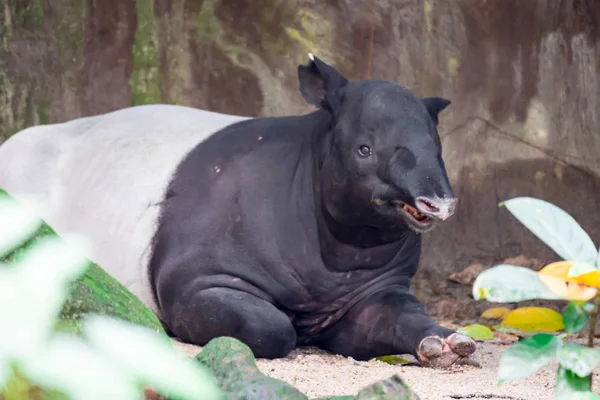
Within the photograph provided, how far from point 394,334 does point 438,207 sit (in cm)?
74

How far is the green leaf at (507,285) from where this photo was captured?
1.54m

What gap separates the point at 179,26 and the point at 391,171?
8.13ft

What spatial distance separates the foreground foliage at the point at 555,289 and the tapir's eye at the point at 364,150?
2633 millimetres

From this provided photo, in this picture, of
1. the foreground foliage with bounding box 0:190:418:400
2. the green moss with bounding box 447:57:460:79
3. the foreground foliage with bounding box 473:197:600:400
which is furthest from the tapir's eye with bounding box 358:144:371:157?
the foreground foliage with bounding box 0:190:418:400

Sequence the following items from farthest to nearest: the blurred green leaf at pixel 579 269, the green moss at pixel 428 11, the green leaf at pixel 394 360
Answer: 1. the green moss at pixel 428 11
2. the green leaf at pixel 394 360
3. the blurred green leaf at pixel 579 269

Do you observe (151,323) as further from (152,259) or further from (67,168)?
(67,168)

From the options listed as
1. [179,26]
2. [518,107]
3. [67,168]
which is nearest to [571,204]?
[518,107]

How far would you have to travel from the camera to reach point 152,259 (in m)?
4.68

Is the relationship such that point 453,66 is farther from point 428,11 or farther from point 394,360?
point 394,360

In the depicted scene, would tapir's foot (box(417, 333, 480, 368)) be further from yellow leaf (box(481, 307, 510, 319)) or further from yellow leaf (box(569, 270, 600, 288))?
yellow leaf (box(569, 270, 600, 288))

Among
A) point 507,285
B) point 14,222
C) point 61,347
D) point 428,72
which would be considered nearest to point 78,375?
point 61,347

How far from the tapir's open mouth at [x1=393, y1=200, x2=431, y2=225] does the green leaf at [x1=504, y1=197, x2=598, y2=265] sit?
2.37m

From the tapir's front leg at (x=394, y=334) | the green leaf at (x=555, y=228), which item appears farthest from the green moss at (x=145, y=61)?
the green leaf at (x=555, y=228)

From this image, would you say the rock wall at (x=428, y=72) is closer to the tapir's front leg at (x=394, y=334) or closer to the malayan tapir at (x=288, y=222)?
the malayan tapir at (x=288, y=222)
